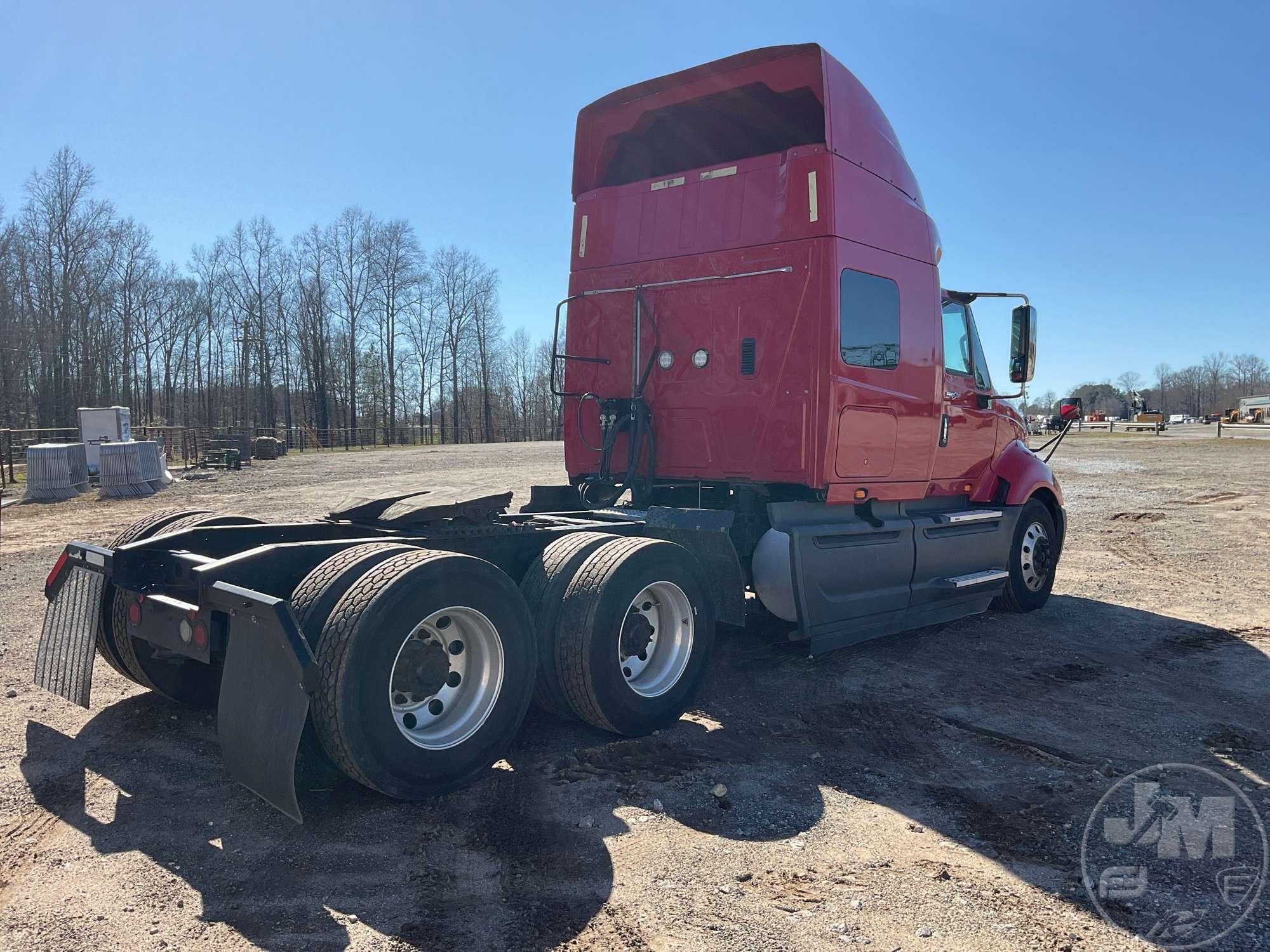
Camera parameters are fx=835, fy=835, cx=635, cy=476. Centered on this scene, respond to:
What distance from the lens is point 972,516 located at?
277 inches

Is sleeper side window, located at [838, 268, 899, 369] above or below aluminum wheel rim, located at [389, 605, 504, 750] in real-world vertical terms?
above

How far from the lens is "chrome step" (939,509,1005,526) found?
268 inches

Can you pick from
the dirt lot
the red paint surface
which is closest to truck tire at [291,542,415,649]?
the dirt lot

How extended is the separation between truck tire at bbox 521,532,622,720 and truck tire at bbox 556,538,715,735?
4 centimetres

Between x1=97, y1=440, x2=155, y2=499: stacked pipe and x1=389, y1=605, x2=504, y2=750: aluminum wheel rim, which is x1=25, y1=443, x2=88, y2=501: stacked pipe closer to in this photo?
x1=97, y1=440, x2=155, y2=499: stacked pipe

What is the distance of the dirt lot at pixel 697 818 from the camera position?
2.73 meters

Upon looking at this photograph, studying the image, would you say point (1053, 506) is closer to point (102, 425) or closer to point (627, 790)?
point (627, 790)

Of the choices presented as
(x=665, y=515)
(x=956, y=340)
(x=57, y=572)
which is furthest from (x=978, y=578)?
(x=57, y=572)

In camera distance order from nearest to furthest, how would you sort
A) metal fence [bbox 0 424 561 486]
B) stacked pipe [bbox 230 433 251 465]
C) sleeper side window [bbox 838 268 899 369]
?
1. sleeper side window [bbox 838 268 899 369]
2. metal fence [bbox 0 424 561 486]
3. stacked pipe [bbox 230 433 251 465]

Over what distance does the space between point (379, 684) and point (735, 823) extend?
158cm

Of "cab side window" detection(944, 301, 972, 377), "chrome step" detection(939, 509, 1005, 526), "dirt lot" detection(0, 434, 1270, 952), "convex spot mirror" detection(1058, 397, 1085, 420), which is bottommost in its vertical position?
"dirt lot" detection(0, 434, 1270, 952)

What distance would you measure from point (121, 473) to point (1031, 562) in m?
18.4

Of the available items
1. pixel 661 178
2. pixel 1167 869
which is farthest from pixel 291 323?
pixel 1167 869

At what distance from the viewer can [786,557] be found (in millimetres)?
5469
